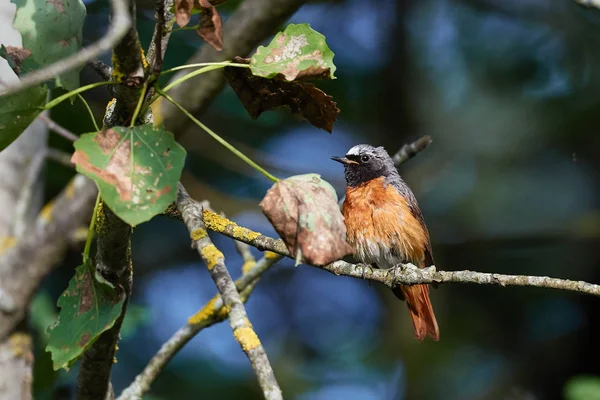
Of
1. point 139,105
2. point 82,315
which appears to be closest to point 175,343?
point 82,315

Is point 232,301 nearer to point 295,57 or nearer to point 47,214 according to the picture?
point 295,57

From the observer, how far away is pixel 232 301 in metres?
1.91

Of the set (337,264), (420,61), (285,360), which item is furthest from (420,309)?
(420,61)

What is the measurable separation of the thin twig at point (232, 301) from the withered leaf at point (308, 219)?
0.20 meters

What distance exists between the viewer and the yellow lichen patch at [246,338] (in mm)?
1839

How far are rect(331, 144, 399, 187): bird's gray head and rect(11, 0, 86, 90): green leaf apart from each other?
3435 mm

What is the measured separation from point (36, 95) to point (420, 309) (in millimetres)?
3755

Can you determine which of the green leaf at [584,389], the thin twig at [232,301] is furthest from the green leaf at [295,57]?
the green leaf at [584,389]

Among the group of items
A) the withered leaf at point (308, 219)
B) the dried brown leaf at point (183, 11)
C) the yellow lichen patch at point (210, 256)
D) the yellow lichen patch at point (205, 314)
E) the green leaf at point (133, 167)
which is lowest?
the yellow lichen patch at point (205, 314)

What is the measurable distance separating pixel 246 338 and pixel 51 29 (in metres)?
1.05

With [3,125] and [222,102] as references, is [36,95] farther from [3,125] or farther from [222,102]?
[222,102]

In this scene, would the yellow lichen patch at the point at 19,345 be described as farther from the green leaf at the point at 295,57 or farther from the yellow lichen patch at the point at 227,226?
the green leaf at the point at 295,57

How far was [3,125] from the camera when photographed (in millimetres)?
2090

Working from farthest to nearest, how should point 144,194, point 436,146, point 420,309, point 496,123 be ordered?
point 496,123, point 436,146, point 420,309, point 144,194
